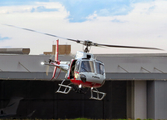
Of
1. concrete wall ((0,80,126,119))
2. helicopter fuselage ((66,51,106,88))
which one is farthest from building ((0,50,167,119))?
helicopter fuselage ((66,51,106,88))

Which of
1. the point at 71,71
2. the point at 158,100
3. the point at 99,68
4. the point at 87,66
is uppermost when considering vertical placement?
the point at 87,66

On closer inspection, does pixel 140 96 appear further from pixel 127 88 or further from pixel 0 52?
pixel 0 52

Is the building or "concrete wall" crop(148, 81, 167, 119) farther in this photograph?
the building

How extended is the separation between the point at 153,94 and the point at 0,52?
14705 millimetres

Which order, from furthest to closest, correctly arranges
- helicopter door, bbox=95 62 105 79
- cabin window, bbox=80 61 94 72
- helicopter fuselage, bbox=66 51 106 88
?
helicopter door, bbox=95 62 105 79 → cabin window, bbox=80 61 94 72 → helicopter fuselage, bbox=66 51 106 88

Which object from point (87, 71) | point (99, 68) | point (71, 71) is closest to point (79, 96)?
point (71, 71)

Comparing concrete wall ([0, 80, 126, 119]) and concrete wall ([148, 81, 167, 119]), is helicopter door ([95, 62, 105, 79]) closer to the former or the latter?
concrete wall ([148, 81, 167, 119])

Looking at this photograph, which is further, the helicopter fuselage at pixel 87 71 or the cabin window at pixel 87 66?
the cabin window at pixel 87 66

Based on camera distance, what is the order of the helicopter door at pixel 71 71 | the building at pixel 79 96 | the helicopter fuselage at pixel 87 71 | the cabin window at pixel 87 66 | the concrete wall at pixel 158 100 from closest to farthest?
the helicopter fuselage at pixel 87 71, the cabin window at pixel 87 66, the helicopter door at pixel 71 71, the concrete wall at pixel 158 100, the building at pixel 79 96

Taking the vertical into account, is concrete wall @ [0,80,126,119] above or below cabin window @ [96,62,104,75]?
below

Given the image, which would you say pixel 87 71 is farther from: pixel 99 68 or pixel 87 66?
pixel 99 68

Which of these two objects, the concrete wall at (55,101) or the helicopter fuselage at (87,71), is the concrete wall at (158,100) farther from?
the helicopter fuselage at (87,71)

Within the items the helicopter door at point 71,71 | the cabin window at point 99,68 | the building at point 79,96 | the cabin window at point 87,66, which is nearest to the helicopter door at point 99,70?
the cabin window at point 99,68

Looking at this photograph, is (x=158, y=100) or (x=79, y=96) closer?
(x=158, y=100)
